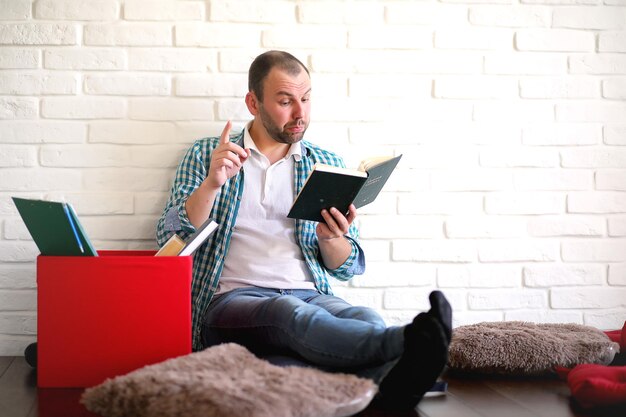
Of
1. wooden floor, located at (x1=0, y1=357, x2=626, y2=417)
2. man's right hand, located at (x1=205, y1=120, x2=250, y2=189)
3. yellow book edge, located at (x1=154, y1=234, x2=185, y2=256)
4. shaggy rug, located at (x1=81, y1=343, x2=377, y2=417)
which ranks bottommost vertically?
wooden floor, located at (x1=0, y1=357, x2=626, y2=417)

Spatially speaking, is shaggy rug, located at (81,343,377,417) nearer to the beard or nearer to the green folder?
the green folder

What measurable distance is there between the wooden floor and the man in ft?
1.08

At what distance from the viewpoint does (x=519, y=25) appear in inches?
113

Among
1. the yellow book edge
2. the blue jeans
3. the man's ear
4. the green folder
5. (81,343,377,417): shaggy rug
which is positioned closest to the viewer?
(81,343,377,417): shaggy rug

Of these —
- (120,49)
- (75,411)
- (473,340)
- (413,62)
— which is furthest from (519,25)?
(75,411)

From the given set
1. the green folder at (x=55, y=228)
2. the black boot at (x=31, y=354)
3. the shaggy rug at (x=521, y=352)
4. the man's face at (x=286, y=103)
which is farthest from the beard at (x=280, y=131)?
the black boot at (x=31, y=354)

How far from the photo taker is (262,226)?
8.48 feet

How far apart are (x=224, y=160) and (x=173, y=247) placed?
32cm

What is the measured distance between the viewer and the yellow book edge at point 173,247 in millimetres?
2297

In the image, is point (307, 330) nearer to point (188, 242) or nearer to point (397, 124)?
point (188, 242)

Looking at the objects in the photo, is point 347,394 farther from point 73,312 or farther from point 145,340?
point 73,312

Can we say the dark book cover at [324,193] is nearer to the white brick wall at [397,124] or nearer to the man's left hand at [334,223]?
the man's left hand at [334,223]

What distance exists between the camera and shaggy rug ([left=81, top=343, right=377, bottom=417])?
5.61 feet

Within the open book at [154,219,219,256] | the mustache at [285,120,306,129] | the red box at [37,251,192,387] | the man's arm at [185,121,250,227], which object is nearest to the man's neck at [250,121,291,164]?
A: the mustache at [285,120,306,129]
